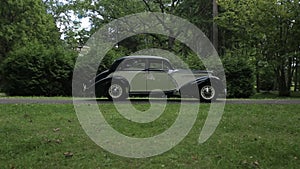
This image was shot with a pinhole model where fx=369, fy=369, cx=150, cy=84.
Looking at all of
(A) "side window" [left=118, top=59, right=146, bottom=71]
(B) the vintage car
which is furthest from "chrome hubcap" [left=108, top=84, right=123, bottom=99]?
(A) "side window" [left=118, top=59, right=146, bottom=71]

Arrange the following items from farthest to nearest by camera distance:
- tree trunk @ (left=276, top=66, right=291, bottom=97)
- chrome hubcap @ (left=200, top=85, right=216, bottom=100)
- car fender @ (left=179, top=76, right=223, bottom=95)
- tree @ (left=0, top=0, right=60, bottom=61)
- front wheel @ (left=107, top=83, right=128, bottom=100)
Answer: tree @ (left=0, top=0, right=60, bottom=61) → tree trunk @ (left=276, top=66, right=291, bottom=97) → chrome hubcap @ (left=200, top=85, right=216, bottom=100) → front wheel @ (left=107, top=83, right=128, bottom=100) → car fender @ (left=179, top=76, right=223, bottom=95)

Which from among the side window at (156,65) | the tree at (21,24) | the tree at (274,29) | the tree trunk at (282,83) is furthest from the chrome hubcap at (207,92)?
the tree at (21,24)

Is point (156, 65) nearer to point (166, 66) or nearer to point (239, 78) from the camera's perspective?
point (166, 66)

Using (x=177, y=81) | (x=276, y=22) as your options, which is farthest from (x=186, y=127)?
(x=276, y=22)

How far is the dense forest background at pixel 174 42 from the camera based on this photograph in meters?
15.8

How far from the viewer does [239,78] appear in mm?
16062

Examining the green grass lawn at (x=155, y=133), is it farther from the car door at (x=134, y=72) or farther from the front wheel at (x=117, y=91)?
the car door at (x=134, y=72)

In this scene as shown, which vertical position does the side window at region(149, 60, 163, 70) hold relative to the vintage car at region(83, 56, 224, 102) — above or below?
above

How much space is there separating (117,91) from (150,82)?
1.04 meters

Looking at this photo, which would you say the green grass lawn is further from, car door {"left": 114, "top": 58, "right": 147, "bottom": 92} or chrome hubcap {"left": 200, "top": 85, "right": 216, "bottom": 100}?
car door {"left": 114, "top": 58, "right": 147, "bottom": 92}

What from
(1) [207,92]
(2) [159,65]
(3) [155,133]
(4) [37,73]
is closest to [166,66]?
(2) [159,65]

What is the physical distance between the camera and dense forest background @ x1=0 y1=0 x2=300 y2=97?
1575 centimetres

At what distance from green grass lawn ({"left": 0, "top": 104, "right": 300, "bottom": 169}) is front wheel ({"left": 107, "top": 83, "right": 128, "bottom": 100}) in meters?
2.92

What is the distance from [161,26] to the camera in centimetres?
2772
